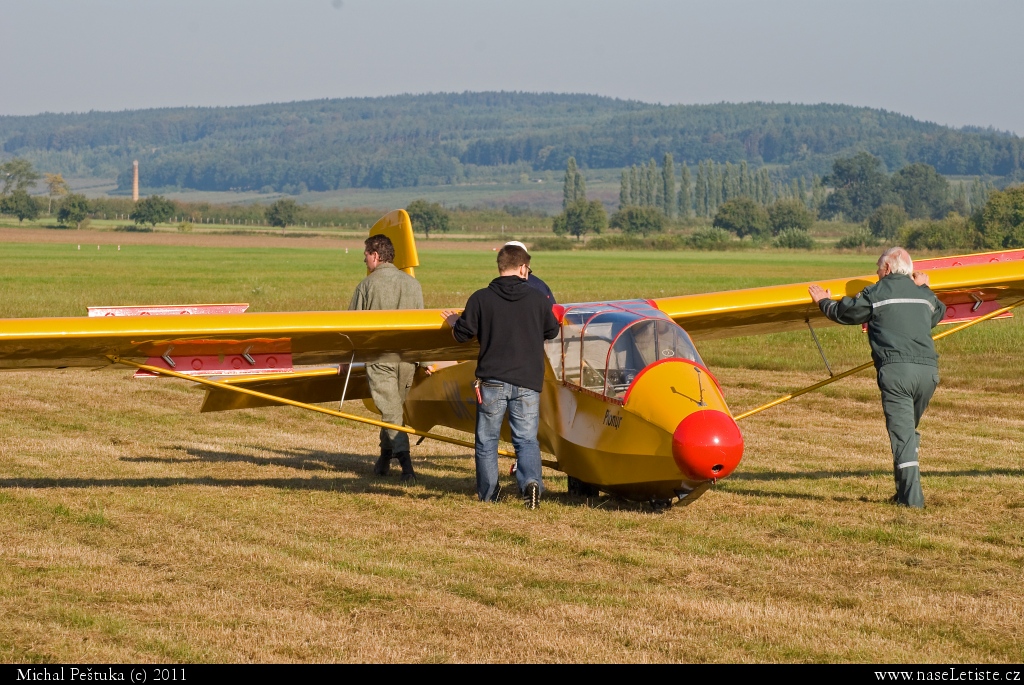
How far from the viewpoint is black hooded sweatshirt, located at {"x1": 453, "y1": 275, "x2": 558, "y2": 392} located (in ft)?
31.1

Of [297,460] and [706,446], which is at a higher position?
[706,446]

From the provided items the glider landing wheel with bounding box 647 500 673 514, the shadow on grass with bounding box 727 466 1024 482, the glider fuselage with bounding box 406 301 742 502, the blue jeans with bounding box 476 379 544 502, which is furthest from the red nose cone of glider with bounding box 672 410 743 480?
the shadow on grass with bounding box 727 466 1024 482

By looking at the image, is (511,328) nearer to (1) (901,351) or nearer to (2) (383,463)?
(2) (383,463)

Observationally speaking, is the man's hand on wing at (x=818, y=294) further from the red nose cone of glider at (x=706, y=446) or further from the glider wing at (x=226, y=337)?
the glider wing at (x=226, y=337)

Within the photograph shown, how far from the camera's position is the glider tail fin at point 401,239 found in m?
12.3

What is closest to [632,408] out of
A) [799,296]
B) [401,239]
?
[799,296]

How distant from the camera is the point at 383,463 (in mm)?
11711

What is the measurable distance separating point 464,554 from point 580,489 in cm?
222

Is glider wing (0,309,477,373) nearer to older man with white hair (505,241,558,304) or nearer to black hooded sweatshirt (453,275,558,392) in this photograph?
black hooded sweatshirt (453,275,558,392)

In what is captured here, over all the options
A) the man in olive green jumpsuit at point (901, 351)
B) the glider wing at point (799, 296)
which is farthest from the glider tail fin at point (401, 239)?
the man in olive green jumpsuit at point (901, 351)

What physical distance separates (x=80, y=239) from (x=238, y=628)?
126211 millimetres

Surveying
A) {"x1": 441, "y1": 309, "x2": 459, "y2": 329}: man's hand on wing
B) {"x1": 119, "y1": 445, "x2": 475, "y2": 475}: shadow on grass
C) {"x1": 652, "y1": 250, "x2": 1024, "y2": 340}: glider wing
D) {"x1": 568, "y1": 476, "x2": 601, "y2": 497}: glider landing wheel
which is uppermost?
{"x1": 652, "y1": 250, "x2": 1024, "y2": 340}: glider wing

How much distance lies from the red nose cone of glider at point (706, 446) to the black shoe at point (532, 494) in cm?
165

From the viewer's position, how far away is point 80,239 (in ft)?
408
